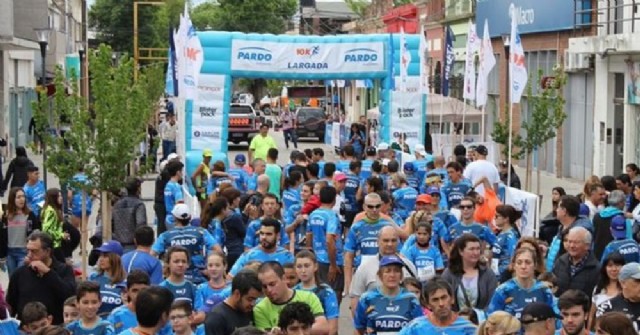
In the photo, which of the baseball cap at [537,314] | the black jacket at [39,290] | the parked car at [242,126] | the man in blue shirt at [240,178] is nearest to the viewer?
the baseball cap at [537,314]

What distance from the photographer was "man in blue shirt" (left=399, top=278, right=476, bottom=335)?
9.21 metres

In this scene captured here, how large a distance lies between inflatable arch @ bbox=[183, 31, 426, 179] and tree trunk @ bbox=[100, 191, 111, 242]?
27.5 ft

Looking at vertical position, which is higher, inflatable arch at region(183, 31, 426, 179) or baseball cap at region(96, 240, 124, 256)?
inflatable arch at region(183, 31, 426, 179)

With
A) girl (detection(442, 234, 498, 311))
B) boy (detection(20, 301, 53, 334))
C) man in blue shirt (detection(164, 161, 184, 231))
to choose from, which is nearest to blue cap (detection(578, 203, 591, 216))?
girl (detection(442, 234, 498, 311))

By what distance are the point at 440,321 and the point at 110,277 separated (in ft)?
10.4

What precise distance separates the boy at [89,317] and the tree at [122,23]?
301ft

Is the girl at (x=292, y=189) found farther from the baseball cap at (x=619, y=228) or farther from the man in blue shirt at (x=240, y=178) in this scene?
the baseball cap at (x=619, y=228)

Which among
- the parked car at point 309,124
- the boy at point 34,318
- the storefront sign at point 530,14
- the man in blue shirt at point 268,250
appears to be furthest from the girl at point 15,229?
the parked car at point 309,124

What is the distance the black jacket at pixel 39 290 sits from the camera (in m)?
12.1

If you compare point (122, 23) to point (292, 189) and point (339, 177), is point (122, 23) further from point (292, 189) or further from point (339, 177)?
point (292, 189)

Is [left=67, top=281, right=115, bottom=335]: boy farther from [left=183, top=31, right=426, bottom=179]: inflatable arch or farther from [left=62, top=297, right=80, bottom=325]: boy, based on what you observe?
[left=183, top=31, right=426, bottom=179]: inflatable arch

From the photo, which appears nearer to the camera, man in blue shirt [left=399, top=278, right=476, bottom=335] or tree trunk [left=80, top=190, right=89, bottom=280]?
man in blue shirt [left=399, top=278, right=476, bottom=335]

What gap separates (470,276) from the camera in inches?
468

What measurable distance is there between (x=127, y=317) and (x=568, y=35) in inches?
1217
